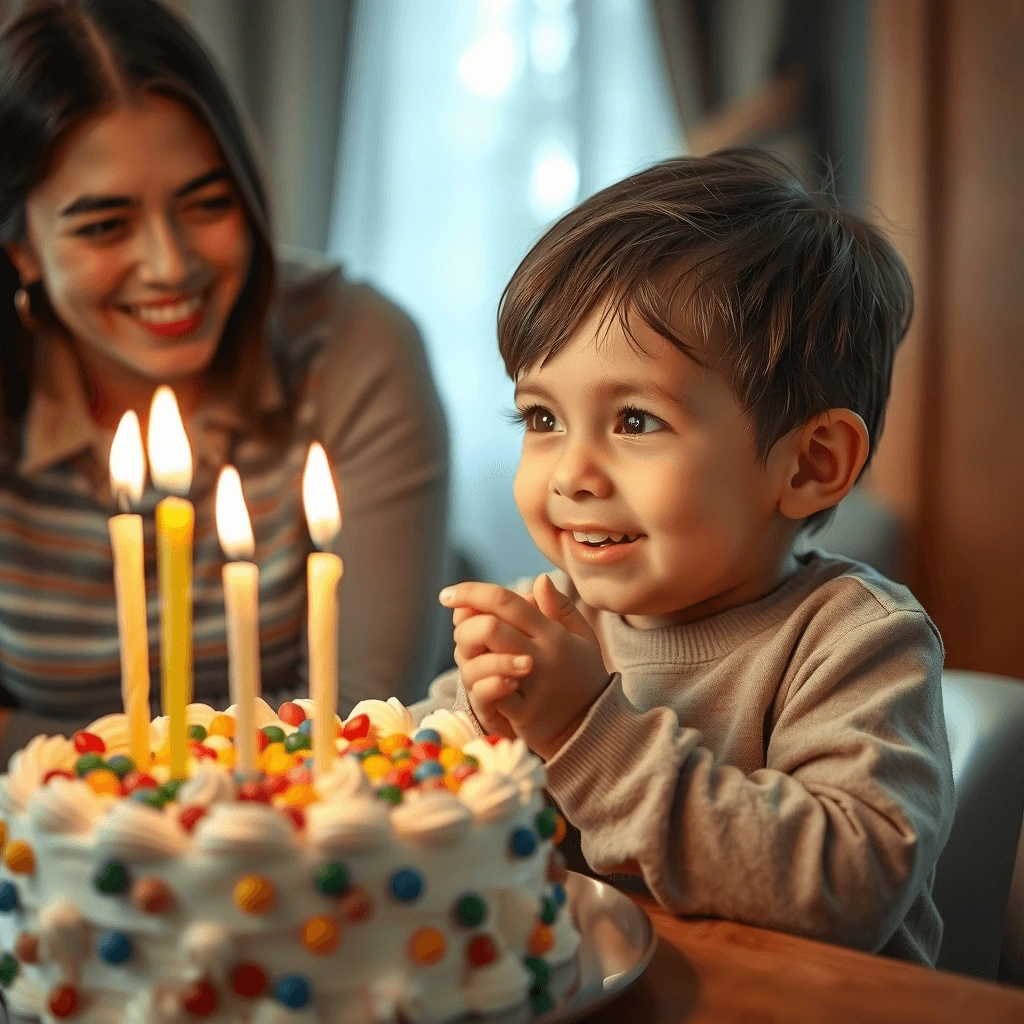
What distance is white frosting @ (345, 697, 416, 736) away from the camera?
0.93 meters

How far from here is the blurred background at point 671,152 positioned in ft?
11.8

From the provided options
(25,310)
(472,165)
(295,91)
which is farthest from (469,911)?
(472,165)

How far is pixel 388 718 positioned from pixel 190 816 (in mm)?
257

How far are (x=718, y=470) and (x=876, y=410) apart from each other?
232 mm

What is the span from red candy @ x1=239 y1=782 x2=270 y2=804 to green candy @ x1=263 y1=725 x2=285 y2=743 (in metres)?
0.15

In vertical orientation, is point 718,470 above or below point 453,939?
above

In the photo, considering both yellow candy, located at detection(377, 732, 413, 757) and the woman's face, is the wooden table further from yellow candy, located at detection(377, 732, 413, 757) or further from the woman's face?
the woman's face

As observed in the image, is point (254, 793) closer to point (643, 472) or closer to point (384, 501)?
point (643, 472)

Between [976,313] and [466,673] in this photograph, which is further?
[976,313]

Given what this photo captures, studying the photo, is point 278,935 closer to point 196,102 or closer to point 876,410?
point 876,410

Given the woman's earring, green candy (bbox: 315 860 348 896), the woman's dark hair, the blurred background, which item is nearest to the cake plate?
green candy (bbox: 315 860 348 896)

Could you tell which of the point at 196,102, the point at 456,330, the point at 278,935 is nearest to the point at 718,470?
the point at 278,935

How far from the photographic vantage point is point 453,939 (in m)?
0.72

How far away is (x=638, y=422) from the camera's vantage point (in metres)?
1.09
